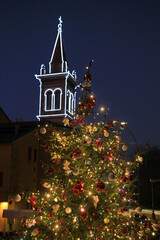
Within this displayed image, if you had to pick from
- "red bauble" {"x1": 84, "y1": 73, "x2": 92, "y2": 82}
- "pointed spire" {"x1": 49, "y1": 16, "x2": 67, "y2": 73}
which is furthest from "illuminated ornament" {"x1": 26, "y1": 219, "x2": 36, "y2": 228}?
"pointed spire" {"x1": 49, "y1": 16, "x2": 67, "y2": 73}

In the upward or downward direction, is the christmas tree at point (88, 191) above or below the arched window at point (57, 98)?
below

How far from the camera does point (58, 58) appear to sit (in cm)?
4669

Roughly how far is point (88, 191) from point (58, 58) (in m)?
42.5

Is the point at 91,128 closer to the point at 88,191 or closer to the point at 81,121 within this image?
the point at 81,121

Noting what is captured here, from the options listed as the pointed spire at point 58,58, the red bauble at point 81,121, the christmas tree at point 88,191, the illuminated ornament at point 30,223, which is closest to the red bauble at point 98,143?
the christmas tree at point 88,191

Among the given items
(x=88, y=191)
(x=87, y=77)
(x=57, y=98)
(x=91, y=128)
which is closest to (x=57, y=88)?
(x=57, y=98)

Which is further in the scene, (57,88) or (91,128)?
(57,88)

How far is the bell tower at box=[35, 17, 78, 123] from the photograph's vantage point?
45.6 m

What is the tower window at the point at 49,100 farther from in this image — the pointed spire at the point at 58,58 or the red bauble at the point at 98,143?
the red bauble at the point at 98,143

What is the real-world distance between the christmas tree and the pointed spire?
39425 mm

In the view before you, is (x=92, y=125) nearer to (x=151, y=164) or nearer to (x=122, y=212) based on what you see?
(x=122, y=212)

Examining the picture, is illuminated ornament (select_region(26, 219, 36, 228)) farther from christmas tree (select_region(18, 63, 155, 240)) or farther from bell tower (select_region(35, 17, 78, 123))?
bell tower (select_region(35, 17, 78, 123))

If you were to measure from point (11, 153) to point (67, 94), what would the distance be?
2690 centimetres

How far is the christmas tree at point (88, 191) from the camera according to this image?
5977 millimetres
